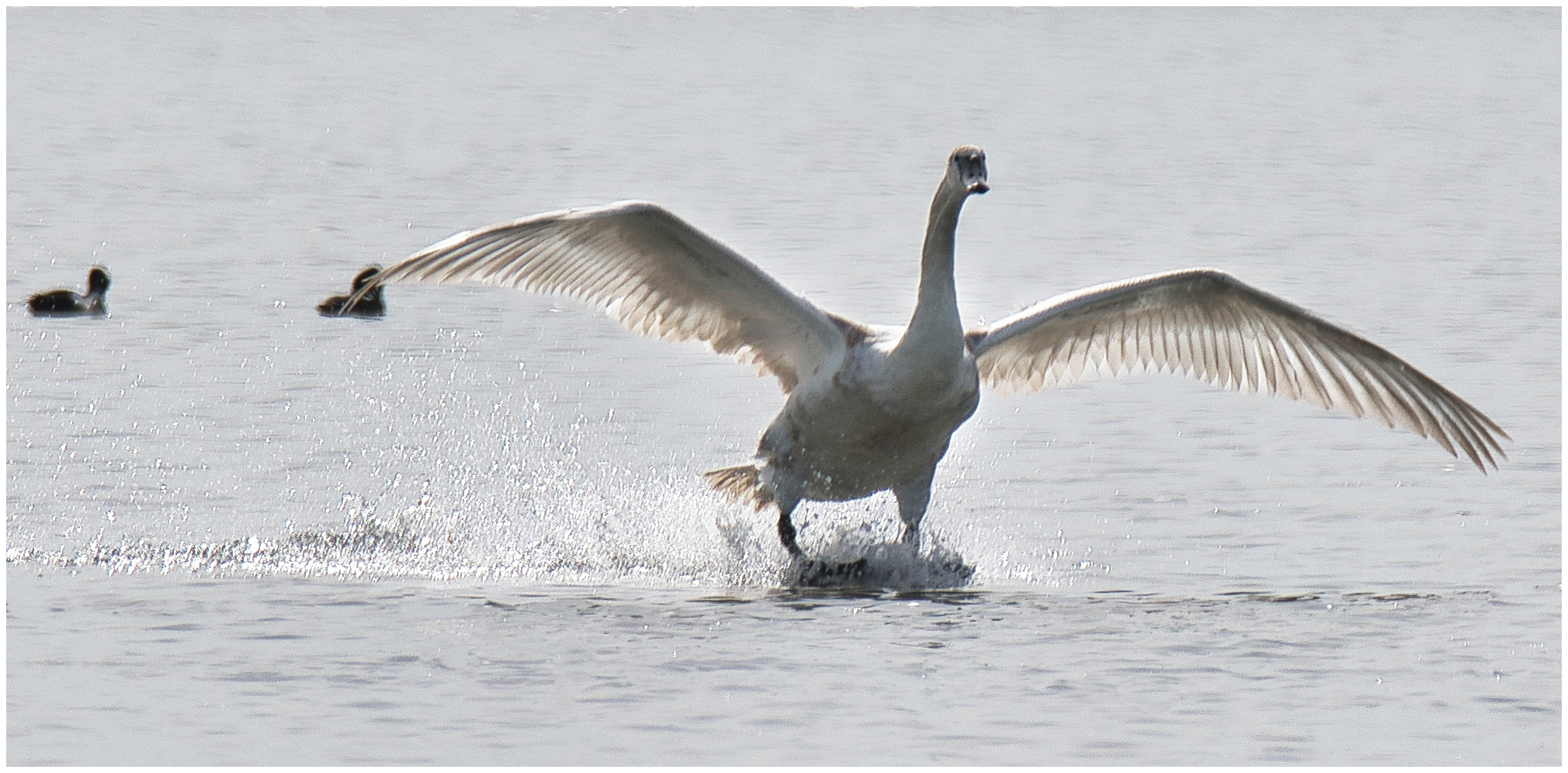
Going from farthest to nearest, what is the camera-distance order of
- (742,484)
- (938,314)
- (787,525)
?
(742,484)
(787,525)
(938,314)

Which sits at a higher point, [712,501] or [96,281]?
[96,281]

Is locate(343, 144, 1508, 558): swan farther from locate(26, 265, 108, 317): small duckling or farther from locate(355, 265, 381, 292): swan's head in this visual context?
locate(355, 265, 381, 292): swan's head

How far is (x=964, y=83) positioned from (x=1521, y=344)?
30100 millimetres

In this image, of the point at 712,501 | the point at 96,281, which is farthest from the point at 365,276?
the point at 712,501

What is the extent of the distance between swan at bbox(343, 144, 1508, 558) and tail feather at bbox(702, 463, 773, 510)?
1 cm

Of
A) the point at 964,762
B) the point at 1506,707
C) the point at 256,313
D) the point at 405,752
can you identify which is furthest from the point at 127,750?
the point at 256,313

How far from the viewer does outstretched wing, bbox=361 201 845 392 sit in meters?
11.6

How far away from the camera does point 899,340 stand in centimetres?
1182

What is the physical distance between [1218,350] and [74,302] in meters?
10.3

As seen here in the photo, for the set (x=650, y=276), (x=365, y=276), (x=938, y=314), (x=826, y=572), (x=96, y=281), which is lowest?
(x=826, y=572)

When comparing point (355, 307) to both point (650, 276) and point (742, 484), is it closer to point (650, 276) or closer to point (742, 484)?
point (742, 484)

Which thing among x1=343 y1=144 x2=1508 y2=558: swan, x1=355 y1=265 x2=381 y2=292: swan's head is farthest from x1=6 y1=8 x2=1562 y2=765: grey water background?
x1=343 y1=144 x2=1508 y2=558: swan

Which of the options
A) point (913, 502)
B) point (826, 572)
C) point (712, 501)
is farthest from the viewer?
point (712, 501)

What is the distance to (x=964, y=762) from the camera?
29.5 feet
